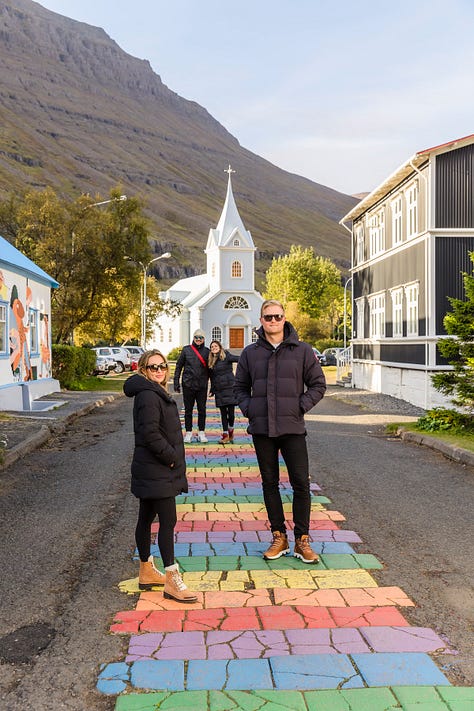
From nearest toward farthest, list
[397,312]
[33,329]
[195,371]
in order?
[195,371] → [33,329] → [397,312]

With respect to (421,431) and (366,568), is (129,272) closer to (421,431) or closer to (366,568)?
(421,431)

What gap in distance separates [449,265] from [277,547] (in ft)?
51.9

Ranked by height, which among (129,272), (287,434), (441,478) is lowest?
(441,478)

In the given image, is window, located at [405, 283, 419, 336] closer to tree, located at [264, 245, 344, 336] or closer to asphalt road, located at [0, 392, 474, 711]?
asphalt road, located at [0, 392, 474, 711]

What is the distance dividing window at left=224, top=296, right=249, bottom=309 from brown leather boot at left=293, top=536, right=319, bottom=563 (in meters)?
63.4

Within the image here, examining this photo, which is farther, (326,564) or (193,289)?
(193,289)

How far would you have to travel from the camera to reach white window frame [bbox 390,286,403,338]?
22972 mm

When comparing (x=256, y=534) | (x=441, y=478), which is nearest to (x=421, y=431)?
(x=441, y=478)

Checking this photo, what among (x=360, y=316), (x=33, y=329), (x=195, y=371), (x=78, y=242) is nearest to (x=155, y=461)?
(x=195, y=371)

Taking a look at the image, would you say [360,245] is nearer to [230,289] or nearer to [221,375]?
[221,375]

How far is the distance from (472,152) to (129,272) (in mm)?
18554

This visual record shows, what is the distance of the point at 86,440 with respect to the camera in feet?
45.5

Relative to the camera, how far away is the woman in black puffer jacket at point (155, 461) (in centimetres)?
499

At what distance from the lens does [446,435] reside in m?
13.0
